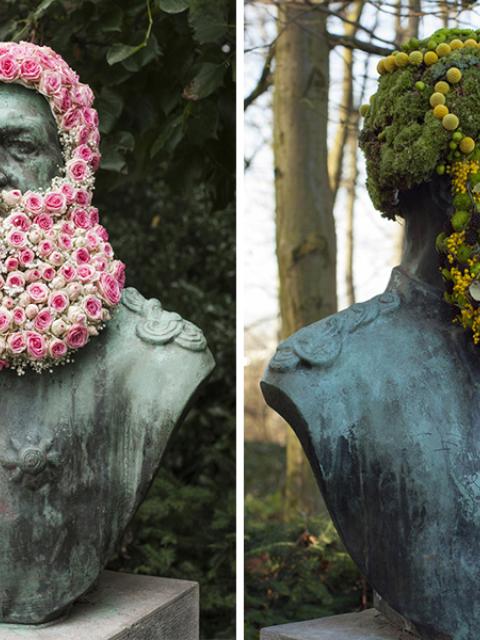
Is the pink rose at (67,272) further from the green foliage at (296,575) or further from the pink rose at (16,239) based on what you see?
the green foliage at (296,575)

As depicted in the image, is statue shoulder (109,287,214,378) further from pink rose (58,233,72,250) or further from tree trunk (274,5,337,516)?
tree trunk (274,5,337,516)

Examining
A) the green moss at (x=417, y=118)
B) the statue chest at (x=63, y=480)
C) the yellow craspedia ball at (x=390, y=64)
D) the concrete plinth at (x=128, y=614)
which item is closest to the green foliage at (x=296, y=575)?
the concrete plinth at (x=128, y=614)

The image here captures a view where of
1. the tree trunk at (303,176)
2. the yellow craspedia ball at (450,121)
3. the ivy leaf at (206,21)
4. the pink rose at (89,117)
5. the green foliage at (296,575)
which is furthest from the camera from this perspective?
the tree trunk at (303,176)

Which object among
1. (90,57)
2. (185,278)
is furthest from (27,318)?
(185,278)

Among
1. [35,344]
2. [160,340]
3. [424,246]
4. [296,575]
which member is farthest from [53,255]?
[296,575]

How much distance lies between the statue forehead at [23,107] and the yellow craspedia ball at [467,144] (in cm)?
104

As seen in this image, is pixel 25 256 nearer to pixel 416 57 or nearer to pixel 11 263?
pixel 11 263

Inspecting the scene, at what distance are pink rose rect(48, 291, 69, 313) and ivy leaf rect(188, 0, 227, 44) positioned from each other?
1.45 m

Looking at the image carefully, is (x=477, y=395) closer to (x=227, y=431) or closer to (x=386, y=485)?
(x=386, y=485)

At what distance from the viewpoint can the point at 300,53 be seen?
486 cm

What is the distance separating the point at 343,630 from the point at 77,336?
1.06 m

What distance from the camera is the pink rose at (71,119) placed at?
2.69 metres

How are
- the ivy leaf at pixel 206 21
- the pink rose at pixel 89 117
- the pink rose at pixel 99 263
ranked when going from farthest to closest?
the ivy leaf at pixel 206 21 → the pink rose at pixel 89 117 → the pink rose at pixel 99 263

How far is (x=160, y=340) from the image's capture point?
A: 267 centimetres
